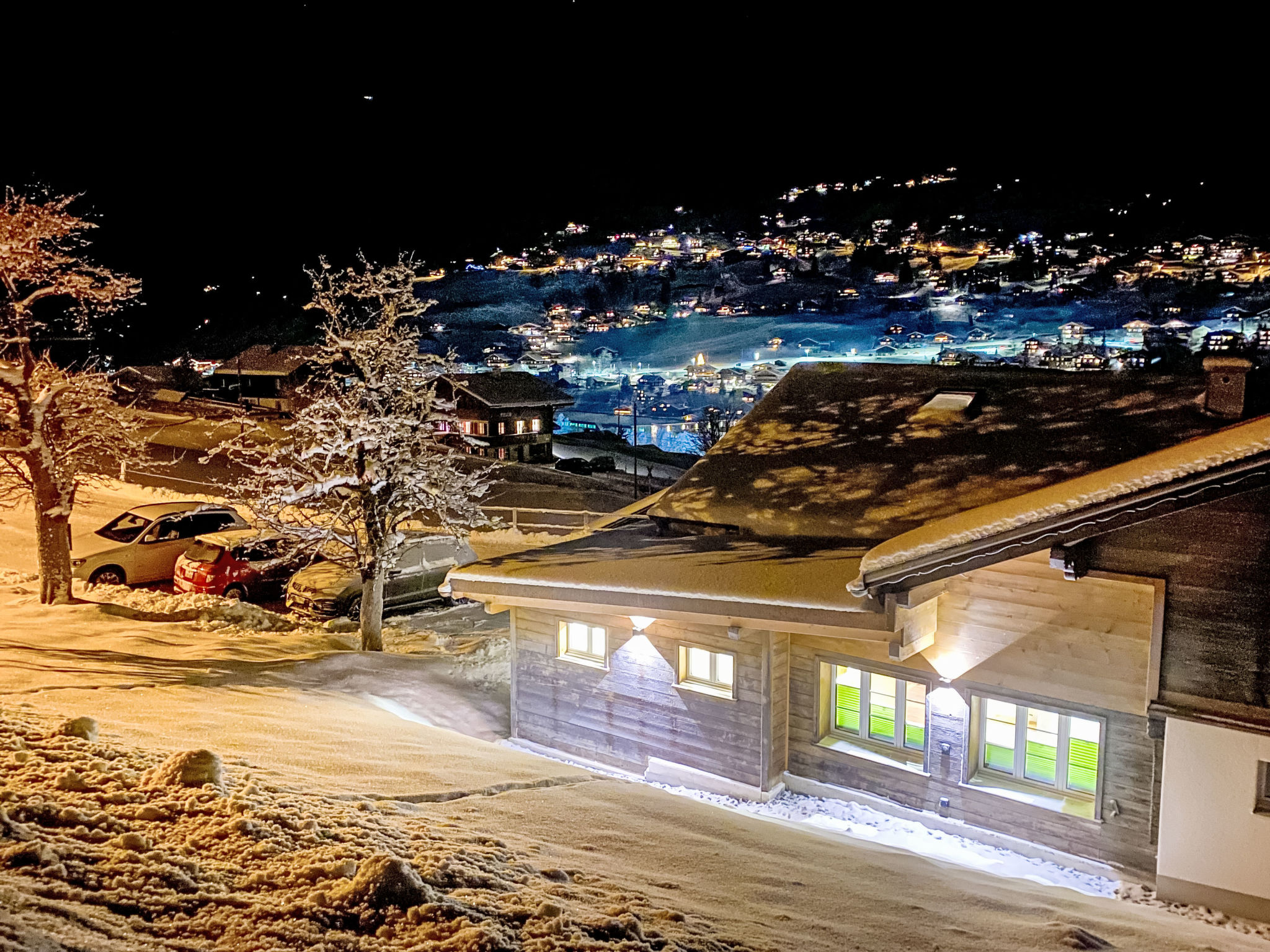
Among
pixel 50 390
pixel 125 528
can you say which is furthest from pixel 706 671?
pixel 125 528

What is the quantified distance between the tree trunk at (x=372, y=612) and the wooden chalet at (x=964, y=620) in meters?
4.31

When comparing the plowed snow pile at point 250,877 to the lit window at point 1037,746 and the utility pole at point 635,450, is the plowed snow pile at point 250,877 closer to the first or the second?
the lit window at point 1037,746

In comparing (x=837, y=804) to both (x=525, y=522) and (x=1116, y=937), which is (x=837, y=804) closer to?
(x=1116, y=937)

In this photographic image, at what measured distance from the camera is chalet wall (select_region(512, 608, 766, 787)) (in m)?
10.4

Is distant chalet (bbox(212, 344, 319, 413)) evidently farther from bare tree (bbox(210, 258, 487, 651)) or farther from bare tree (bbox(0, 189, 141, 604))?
bare tree (bbox(210, 258, 487, 651))

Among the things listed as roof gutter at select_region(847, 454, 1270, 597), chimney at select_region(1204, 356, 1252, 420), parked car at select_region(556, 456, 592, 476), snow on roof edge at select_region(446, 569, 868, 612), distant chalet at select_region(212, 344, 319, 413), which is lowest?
parked car at select_region(556, 456, 592, 476)

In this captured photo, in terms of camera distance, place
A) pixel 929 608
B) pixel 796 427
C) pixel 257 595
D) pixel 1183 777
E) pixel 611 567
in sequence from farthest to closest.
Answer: pixel 257 595 → pixel 796 427 → pixel 611 567 → pixel 929 608 → pixel 1183 777

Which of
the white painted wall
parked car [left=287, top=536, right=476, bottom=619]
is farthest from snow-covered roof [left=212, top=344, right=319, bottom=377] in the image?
the white painted wall

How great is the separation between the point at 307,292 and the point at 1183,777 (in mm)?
148940

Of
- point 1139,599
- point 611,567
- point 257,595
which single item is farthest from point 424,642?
point 1139,599

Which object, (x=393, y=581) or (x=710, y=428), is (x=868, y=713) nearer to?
(x=393, y=581)

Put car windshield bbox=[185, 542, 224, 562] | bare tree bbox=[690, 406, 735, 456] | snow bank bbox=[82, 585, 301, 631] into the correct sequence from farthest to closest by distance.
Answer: bare tree bbox=[690, 406, 735, 456], car windshield bbox=[185, 542, 224, 562], snow bank bbox=[82, 585, 301, 631]

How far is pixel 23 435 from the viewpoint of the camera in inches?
597

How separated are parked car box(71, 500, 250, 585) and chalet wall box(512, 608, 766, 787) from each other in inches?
465
